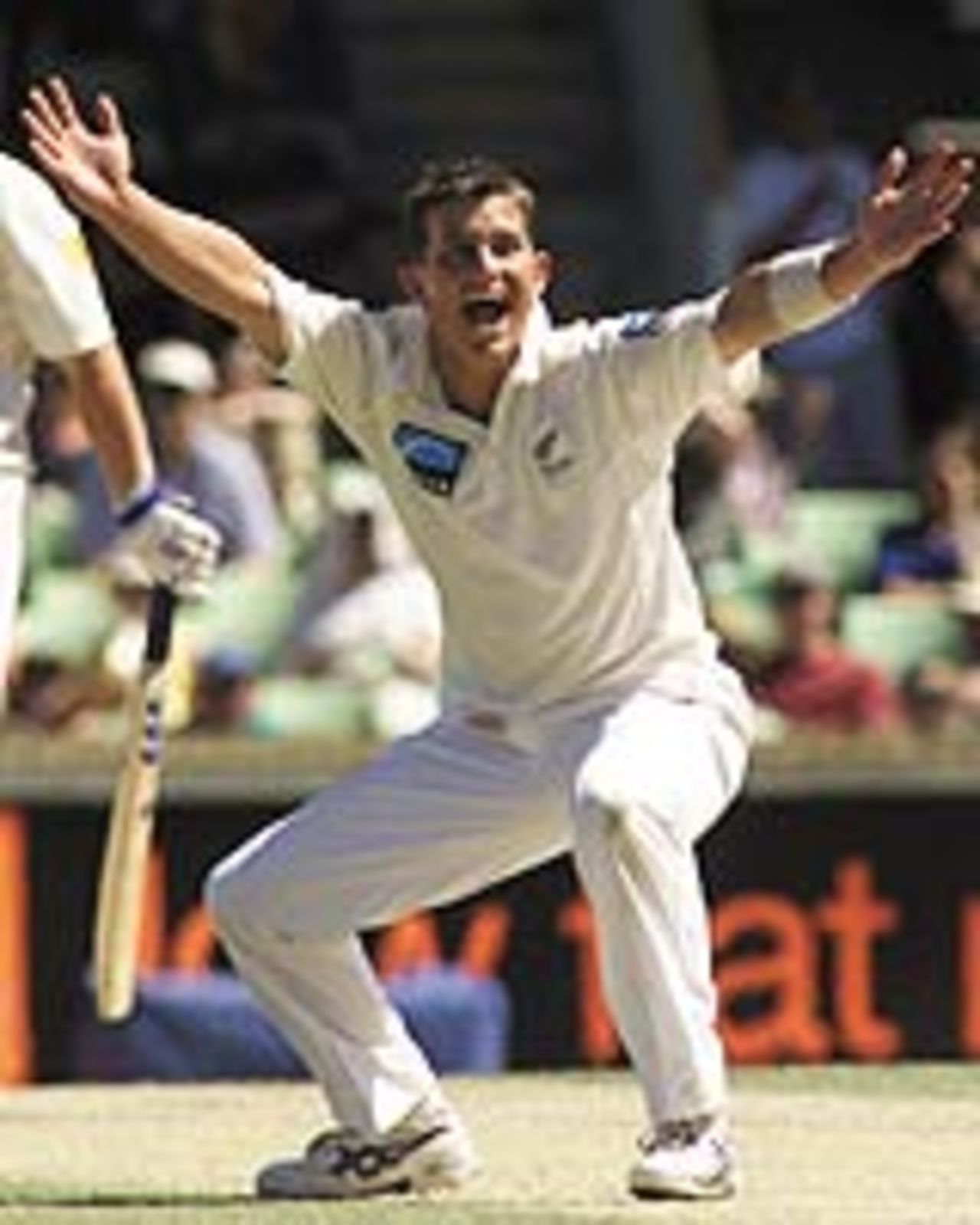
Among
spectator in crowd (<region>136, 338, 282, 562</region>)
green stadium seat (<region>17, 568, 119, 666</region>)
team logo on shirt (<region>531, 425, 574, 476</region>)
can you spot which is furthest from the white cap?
team logo on shirt (<region>531, 425, 574, 476</region>)

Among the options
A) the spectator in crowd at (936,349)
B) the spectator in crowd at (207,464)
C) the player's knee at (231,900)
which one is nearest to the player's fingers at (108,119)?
the player's knee at (231,900)

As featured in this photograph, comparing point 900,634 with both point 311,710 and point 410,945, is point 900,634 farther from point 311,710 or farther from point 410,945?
point 410,945

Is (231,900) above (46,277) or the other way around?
the other way around

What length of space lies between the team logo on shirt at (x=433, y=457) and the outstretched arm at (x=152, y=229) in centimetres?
27

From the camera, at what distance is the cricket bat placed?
9.62 m

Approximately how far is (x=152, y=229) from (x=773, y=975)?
5851 millimetres

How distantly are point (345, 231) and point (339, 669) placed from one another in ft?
14.1

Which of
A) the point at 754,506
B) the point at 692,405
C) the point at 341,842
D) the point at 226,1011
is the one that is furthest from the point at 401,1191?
the point at 754,506

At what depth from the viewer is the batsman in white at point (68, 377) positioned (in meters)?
9.30

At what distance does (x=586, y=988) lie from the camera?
1469 centimetres

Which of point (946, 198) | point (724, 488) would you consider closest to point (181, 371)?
point (724, 488)

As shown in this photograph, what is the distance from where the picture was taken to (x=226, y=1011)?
13.6m

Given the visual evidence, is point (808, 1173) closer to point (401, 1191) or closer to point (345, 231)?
point (401, 1191)

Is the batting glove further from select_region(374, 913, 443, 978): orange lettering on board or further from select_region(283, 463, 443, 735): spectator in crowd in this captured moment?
select_region(283, 463, 443, 735): spectator in crowd
